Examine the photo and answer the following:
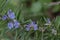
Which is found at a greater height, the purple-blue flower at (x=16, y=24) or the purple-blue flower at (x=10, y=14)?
the purple-blue flower at (x=10, y=14)

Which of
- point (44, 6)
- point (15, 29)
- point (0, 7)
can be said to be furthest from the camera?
point (44, 6)

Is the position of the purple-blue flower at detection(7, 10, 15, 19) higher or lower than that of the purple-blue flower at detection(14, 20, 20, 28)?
higher

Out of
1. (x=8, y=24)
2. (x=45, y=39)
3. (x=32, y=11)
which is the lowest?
(x=45, y=39)

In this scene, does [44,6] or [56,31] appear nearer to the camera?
[56,31]

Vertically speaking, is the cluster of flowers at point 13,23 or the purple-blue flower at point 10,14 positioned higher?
the purple-blue flower at point 10,14

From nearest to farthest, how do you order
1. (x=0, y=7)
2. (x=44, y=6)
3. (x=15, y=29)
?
(x=0, y=7) → (x=15, y=29) → (x=44, y=6)

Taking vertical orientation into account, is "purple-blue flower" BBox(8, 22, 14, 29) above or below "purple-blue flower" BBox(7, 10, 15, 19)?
below

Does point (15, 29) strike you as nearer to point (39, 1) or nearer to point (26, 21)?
point (26, 21)

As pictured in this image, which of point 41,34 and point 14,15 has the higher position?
point 14,15

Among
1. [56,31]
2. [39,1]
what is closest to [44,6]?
[39,1]

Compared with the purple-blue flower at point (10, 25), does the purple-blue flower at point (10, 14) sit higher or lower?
higher
